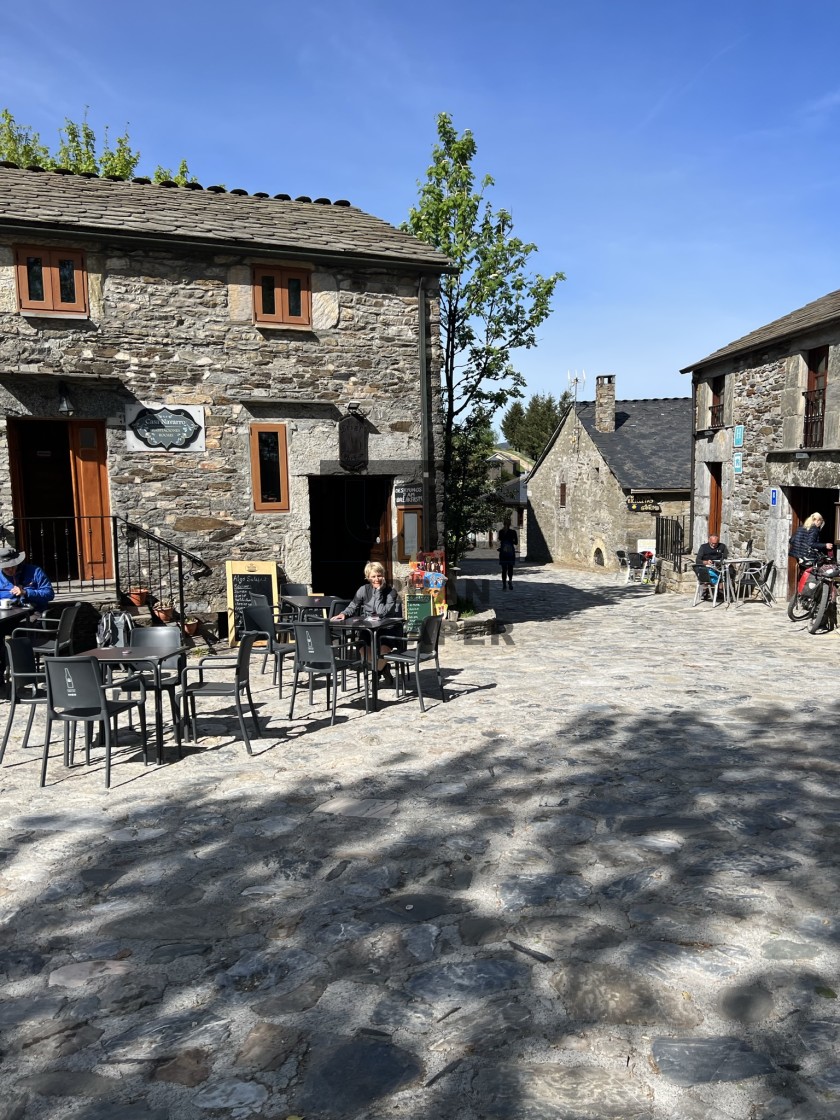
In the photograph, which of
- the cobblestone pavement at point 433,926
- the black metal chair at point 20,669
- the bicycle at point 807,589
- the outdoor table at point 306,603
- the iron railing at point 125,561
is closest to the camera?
the cobblestone pavement at point 433,926

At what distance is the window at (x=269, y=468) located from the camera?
11211 mm

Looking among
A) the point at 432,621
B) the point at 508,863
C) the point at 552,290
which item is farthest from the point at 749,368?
the point at 508,863

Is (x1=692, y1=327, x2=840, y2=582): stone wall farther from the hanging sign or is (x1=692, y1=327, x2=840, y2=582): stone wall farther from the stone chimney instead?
the stone chimney

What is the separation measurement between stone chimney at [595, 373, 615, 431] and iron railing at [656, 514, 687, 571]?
22.9 ft

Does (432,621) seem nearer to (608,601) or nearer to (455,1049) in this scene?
(455,1049)

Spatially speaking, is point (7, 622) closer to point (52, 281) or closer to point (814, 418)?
point (52, 281)

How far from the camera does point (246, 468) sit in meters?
11.2

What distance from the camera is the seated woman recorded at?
837 cm

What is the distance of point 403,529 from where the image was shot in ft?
39.3

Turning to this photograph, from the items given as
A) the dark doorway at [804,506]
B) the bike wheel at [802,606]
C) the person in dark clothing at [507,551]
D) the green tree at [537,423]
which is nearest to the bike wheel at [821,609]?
the bike wheel at [802,606]

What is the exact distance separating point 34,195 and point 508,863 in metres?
10.8

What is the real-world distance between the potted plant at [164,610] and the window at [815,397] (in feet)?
37.5

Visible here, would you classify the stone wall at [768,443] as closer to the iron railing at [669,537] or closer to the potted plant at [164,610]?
the iron railing at [669,537]

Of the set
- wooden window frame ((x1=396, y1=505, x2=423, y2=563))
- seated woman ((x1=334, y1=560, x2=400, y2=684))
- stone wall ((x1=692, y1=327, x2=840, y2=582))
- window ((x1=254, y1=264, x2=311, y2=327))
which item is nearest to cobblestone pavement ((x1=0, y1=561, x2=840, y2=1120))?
seated woman ((x1=334, y1=560, x2=400, y2=684))
